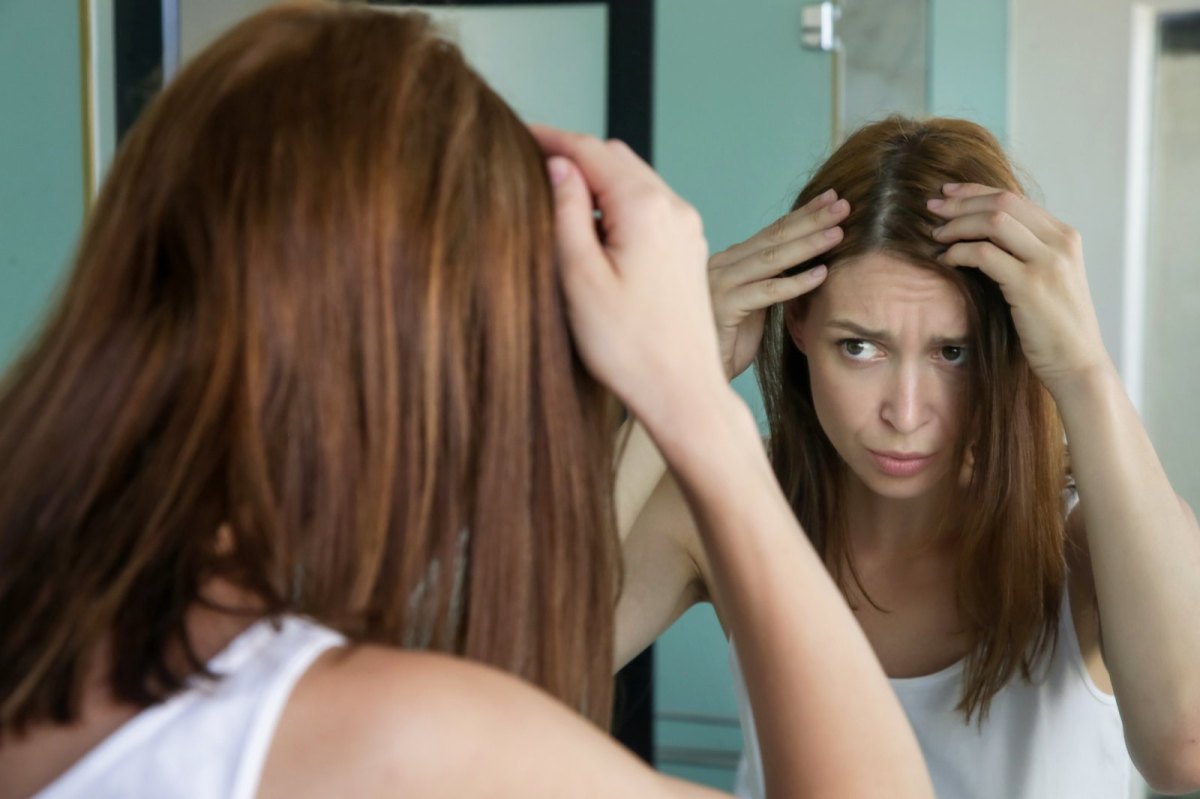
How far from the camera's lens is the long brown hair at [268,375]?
0.40m

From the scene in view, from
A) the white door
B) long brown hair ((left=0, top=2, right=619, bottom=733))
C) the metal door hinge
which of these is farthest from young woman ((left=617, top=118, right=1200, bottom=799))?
the white door

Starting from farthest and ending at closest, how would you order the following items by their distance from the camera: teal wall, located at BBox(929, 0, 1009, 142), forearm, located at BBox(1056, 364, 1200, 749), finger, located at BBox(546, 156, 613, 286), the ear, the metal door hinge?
teal wall, located at BBox(929, 0, 1009, 142)
the metal door hinge
the ear
forearm, located at BBox(1056, 364, 1200, 749)
finger, located at BBox(546, 156, 613, 286)

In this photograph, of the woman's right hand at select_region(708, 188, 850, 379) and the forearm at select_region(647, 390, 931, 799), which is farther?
the woman's right hand at select_region(708, 188, 850, 379)

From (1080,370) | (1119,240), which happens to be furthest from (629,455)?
(1119,240)

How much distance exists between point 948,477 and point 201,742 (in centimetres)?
75

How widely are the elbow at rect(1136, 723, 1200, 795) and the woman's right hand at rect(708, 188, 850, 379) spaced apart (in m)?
0.41

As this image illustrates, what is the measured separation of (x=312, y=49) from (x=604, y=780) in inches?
11.6

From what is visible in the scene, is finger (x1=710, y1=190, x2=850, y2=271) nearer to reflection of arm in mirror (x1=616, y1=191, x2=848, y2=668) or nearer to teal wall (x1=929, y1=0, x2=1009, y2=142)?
reflection of arm in mirror (x1=616, y1=191, x2=848, y2=668)

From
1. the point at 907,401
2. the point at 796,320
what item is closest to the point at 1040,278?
the point at 907,401

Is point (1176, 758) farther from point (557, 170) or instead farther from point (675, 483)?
point (557, 170)

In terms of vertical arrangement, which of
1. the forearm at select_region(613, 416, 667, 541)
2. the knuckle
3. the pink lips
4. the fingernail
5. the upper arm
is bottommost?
the upper arm

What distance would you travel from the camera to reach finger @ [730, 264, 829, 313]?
92 cm

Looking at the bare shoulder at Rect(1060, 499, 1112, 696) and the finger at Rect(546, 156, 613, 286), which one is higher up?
the finger at Rect(546, 156, 613, 286)

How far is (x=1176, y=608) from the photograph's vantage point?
2.52 ft
